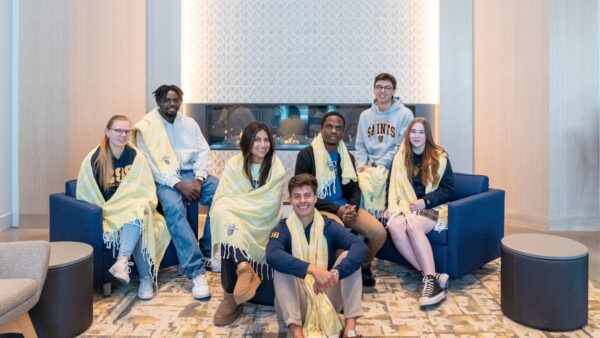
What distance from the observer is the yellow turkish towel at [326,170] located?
9.75 ft

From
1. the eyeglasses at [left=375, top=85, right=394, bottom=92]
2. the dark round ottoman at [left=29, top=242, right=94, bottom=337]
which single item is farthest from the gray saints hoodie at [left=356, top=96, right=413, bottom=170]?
the dark round ottoman at [left=29, top=242, right=94, bottom=337]

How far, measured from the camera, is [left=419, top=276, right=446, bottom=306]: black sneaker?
2.63 m

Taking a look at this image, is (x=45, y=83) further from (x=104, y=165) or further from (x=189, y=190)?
(x=189, y=190)

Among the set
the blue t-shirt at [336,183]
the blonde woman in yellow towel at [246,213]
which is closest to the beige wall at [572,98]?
the blue t-shirt at [336,183]

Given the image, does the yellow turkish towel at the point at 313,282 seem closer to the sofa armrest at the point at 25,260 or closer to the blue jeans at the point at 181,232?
the blue jeans at the point at 181,232

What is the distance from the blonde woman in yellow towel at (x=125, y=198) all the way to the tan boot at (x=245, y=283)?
2.48 ft

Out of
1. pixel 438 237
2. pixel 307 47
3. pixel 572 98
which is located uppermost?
pixel 307 47

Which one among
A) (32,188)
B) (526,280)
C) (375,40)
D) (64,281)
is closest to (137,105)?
(32,188)

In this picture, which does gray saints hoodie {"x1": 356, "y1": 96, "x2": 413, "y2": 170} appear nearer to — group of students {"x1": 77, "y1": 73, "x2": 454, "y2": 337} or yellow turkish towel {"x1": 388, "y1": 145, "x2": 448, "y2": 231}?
group of students {"x1": 77, "y1": 73, "x2": 454, "y2": 337}

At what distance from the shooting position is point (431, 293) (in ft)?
8.76

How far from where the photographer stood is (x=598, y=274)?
3170 millimetres

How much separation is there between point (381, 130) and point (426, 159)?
608mm

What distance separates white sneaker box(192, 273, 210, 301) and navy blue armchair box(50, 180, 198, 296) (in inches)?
13.7

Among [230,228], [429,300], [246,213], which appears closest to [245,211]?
[246,213]
